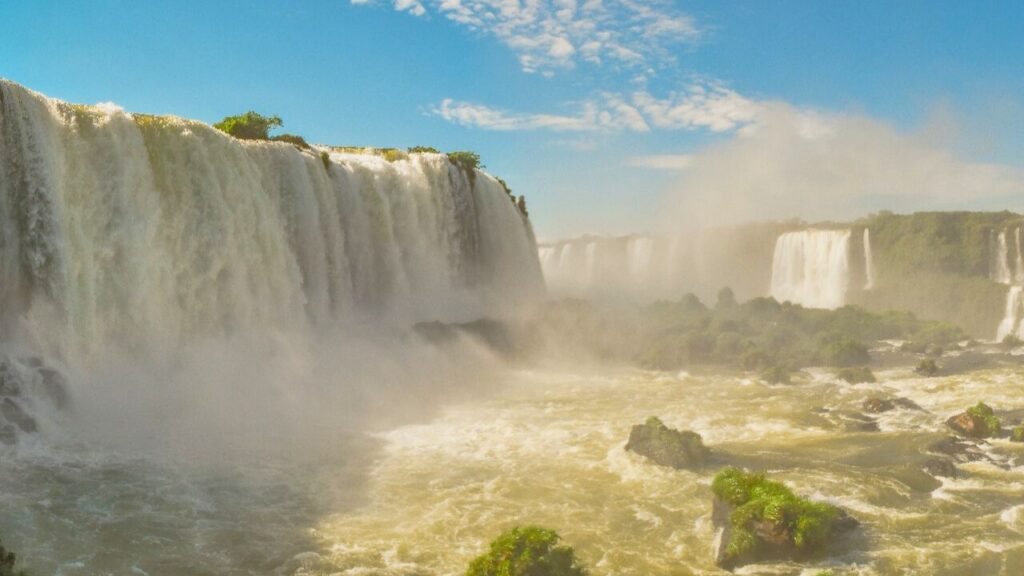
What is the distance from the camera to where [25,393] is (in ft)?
60.1

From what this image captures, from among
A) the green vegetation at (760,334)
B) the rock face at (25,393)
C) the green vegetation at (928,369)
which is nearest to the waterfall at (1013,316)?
the green vegetation at (760,334)

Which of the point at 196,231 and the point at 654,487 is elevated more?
the point at 196,231

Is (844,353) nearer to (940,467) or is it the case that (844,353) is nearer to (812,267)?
(940,467)

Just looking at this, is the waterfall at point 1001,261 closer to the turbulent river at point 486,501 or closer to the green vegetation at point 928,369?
the green vegetation at point 928,369

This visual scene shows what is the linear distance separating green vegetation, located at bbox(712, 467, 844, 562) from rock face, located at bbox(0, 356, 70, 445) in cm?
1644

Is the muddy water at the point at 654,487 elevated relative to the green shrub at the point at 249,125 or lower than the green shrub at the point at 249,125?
lower

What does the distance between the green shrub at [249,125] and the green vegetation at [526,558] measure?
30600 millimetres

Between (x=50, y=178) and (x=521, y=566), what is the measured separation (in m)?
17.5

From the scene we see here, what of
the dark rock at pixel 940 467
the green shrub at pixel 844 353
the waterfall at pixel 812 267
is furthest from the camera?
the waterfall at pixel 812 267

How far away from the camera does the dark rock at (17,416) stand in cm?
1741

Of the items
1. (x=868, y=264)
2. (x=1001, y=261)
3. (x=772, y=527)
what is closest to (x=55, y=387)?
(x=772, y=527)

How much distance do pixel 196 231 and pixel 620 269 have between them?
57916 mm

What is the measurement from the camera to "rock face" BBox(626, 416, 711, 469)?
18.4m

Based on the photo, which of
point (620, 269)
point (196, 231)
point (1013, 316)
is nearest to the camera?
point (196, 231)
